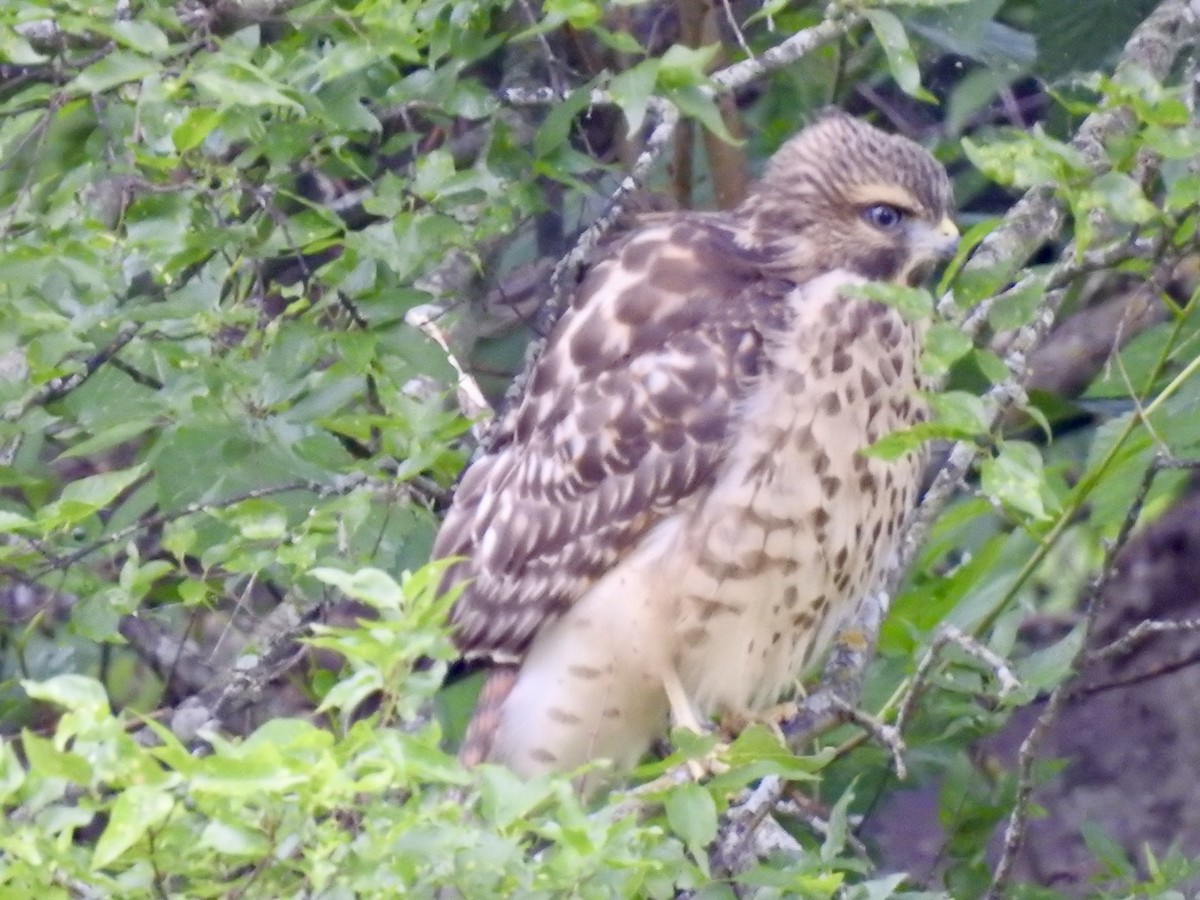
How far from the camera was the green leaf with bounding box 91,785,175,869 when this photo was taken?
5.90 feet

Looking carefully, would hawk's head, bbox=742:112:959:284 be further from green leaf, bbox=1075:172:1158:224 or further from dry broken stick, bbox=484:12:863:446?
green leaf, bbox=1075:172:1158:224

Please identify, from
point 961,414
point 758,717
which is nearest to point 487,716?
point 758,717

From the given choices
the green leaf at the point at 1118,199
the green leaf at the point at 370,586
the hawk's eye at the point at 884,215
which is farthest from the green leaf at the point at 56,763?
the hawk's eye at the point at 884,215

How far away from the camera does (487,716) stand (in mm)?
3508

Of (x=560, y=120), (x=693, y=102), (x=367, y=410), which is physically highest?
(x=693, y=102)

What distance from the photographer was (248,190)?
123 inches

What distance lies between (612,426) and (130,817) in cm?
167

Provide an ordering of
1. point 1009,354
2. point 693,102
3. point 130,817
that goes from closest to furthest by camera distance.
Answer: point 130,817
point 693,102
point 1009,354

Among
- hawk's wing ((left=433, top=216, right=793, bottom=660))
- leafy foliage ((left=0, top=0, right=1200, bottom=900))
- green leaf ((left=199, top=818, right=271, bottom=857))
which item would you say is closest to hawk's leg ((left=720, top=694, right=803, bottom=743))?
leafy foliage ((left=0, top=0, right=1200, bottom=900))

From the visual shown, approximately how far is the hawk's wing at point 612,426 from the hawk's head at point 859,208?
87 mm

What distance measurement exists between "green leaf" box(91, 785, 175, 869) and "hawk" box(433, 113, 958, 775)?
5.23 feet

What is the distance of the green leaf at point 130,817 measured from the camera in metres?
1.80

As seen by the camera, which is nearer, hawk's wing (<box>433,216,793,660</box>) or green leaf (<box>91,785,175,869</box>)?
green leaf (<box>91,785,175,869</box>)

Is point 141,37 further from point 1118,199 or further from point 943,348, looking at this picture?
point 1118,199
